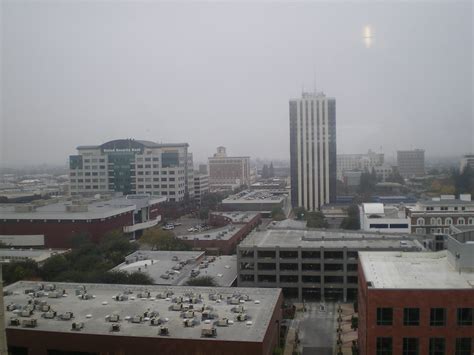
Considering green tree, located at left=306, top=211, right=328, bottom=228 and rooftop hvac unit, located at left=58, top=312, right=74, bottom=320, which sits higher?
rooftop hvac unit, located at left=58, top=312, right=74, bottom=320

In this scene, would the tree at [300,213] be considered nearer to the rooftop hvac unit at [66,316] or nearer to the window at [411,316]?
the rooftop hvac unit at [66,316]

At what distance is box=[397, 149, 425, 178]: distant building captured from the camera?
49.0 feet

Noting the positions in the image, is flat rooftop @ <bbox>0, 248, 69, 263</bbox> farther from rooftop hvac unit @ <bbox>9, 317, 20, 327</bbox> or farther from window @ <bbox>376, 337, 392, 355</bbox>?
window @ <bbox>376, 337, 392, 355</bbox>

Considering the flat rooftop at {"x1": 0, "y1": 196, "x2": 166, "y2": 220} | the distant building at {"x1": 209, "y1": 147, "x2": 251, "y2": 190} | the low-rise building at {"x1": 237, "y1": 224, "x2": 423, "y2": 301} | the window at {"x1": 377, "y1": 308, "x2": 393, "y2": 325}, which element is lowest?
the low-rise building at {"x1": 237, "y1": 224, "x2": 423, "y2": 301}

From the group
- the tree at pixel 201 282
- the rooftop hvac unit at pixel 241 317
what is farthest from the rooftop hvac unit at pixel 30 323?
the tree at pixel 201 282

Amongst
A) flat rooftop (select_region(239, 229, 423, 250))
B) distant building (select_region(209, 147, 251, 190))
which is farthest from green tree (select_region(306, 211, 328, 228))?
distant building (select_region(209, 147, 251, 190))

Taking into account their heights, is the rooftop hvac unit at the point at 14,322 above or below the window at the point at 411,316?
below

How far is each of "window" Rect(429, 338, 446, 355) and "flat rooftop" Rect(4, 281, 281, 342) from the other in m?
1.31

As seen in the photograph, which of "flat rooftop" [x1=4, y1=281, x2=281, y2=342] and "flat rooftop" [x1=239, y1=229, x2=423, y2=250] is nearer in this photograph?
"flat rooftop" [x1=4, y1=281, x2=281, y2=342]

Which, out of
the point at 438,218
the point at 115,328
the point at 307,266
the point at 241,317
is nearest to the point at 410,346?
the point at 241,317

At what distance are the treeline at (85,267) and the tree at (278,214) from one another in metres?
5.76

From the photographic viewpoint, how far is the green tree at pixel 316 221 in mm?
12109

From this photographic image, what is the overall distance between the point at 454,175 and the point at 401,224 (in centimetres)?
479

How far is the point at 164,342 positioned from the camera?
4.06 metres
